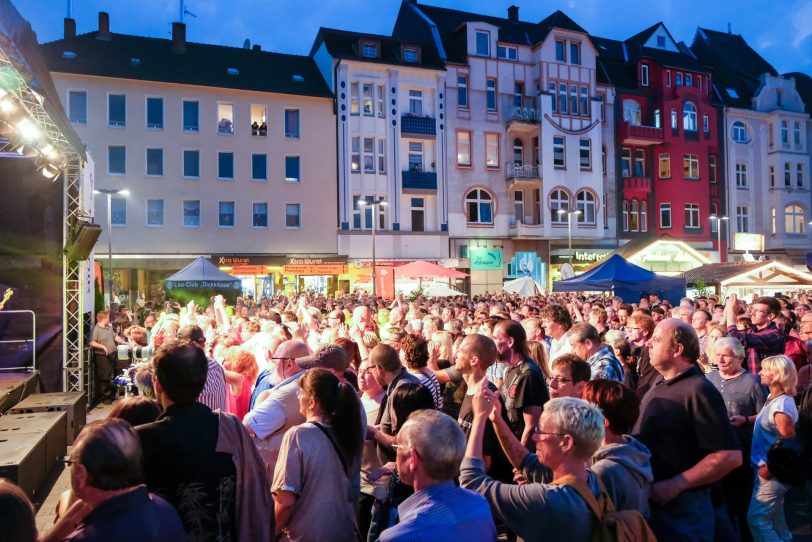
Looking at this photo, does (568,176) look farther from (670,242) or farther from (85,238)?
(85,238)

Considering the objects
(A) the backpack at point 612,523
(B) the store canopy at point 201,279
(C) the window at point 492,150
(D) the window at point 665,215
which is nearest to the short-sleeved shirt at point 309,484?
(A) the backpack at point 612,523

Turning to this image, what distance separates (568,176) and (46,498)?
109 feet

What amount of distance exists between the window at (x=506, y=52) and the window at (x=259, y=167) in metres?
14.4

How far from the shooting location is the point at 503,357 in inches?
193

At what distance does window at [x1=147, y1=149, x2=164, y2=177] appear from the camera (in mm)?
30719

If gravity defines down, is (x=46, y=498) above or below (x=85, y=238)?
below

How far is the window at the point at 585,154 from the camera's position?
120ft

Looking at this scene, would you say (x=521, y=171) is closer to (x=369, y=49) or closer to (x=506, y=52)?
(x=506, y=52)

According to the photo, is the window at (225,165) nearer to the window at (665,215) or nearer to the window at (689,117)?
the window at (665,215)

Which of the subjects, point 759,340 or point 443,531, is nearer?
point 443,531

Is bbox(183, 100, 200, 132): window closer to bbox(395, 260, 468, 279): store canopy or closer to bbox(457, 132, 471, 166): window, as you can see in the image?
bbox(457, 132, 471, 166): window

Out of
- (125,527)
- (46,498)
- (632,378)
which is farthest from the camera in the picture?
(46,498)

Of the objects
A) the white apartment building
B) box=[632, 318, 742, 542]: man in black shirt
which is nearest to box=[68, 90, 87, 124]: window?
the white apartment building

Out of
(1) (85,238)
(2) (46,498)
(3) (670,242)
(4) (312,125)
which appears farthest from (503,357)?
(4) (312,125)
